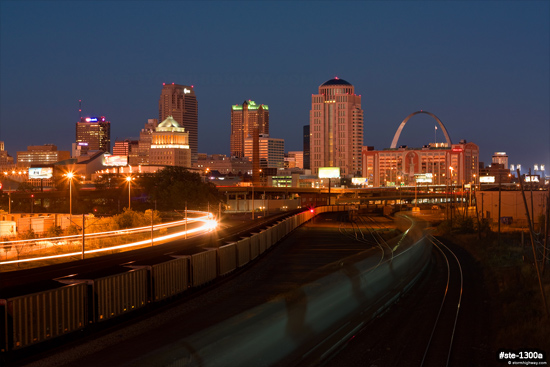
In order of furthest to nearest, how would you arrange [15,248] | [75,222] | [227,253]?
[75,222]
[15,248]
[227,253]

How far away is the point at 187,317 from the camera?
891 inches

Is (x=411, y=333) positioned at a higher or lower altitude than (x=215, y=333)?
lower

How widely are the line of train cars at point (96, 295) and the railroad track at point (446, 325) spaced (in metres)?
11.1

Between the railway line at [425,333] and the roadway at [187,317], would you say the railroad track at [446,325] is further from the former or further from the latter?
the roadway at [187,317]

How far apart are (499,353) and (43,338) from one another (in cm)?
1433

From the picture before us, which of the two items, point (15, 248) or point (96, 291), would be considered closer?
point (96, 291)

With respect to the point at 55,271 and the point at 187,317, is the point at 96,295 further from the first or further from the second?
the point at 55,271

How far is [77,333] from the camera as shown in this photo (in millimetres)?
19000

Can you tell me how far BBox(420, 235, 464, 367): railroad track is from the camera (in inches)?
711

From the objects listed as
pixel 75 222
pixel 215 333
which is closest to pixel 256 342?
pixel 215 333

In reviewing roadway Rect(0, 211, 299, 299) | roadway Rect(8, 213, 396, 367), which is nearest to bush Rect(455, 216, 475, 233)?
roadway Rect(8, 213, 396, 367)

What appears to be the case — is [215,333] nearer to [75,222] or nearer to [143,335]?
[143,335]

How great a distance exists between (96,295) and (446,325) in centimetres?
1347

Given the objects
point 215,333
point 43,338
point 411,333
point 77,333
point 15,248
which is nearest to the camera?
point 215,333
